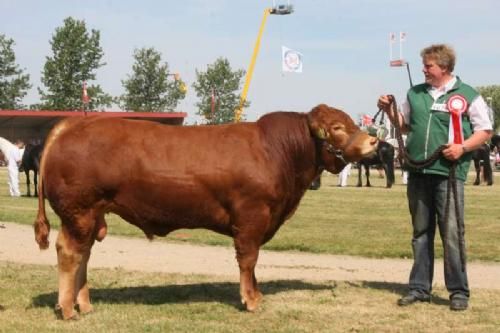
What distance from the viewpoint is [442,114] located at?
7.36m

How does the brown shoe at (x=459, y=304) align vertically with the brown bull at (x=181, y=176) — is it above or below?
below

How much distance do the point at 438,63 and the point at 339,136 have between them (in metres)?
1.19

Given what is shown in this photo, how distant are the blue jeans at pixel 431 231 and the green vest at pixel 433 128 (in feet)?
0.43

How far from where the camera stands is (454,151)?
715cm

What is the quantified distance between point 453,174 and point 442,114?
0.59 m

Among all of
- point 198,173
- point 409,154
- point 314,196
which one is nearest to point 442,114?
point 409,154

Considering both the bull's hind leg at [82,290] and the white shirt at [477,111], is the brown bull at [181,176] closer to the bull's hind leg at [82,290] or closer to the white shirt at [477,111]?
the bull's hind leg at [82,290]

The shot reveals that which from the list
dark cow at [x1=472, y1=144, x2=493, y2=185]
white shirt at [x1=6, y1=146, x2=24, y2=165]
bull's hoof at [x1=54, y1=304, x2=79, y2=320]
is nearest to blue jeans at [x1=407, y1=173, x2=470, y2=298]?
bull's hoof at [x1=54, y1=304, x2=79, y2=320]

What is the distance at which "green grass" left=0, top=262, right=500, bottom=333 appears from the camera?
6.66 metres

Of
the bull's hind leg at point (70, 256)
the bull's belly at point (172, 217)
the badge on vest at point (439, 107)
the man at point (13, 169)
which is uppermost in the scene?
the badge on vest at point (439, 107)

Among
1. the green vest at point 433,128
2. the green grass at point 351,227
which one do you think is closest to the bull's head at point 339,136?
the green vest at point 433,128

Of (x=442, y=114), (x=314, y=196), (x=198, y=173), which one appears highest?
(x=442, y=114)

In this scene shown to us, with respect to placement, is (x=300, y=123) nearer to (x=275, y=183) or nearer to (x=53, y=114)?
(x=275, y=183)

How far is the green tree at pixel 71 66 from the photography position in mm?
60125
